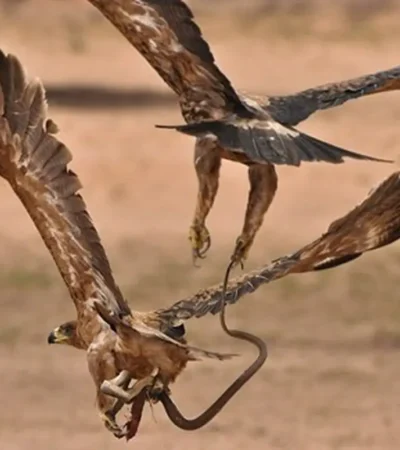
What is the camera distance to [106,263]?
27.9ft

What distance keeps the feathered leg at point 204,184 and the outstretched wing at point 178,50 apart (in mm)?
123

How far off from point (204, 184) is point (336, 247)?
0.89m

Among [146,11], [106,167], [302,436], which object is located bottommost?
[302,436]

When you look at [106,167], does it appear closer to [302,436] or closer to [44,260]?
[44,260]

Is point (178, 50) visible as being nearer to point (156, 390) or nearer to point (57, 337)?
point (156, 390)

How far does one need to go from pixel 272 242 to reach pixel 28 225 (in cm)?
196

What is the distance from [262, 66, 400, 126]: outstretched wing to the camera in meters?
7.45

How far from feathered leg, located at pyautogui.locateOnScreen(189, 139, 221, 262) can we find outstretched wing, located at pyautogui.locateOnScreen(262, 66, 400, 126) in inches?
10.4

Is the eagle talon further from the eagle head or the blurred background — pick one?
the blurred background

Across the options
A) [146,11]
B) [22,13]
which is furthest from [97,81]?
[146,11]

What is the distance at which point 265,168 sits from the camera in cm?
737

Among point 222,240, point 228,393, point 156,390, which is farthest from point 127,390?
point 222,240

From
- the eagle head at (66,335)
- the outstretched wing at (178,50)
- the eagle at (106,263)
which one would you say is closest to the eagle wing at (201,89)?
the outstretched wing at (178,50)

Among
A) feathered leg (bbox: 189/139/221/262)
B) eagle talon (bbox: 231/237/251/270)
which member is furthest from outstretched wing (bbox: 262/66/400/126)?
eagle talon (bbox: 231/237/251/270)
